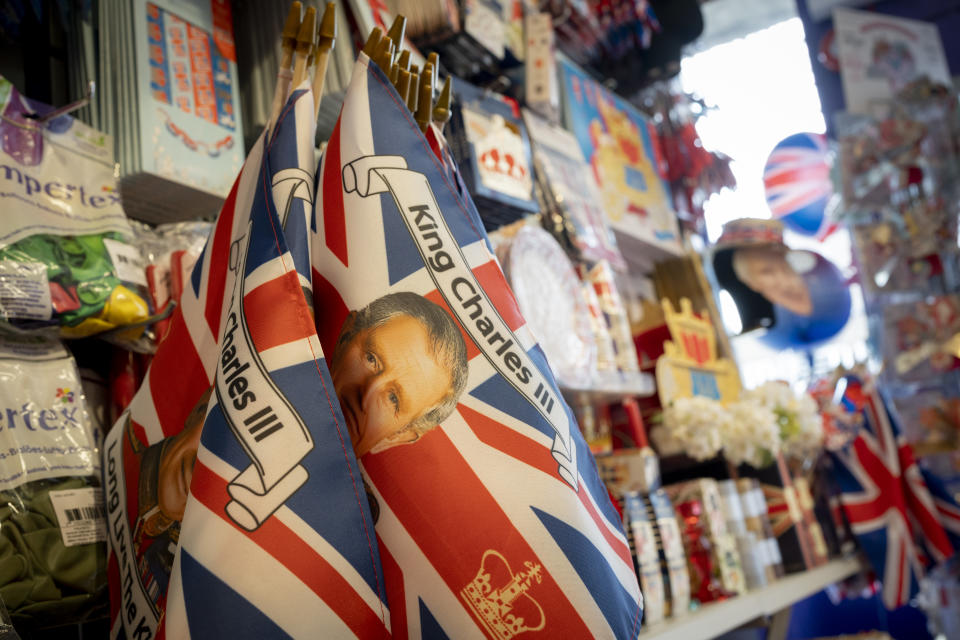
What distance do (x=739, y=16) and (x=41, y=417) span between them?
19.8ft

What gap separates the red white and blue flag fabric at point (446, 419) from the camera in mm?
668

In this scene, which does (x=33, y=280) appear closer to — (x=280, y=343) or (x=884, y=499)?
(x=280, y=343)

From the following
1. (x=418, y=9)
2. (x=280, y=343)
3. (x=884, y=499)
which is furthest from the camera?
(x=884, y=499)

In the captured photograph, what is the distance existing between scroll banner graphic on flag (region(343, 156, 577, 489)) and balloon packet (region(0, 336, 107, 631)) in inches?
17.8

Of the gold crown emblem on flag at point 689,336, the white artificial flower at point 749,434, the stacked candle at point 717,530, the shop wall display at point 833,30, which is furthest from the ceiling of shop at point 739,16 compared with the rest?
the stacked candle at point 717,530

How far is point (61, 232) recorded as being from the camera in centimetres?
94

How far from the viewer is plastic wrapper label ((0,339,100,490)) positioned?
0.85 meters

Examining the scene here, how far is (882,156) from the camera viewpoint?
13.0ft

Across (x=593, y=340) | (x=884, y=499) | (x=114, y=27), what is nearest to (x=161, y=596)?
(x=114, y=27)

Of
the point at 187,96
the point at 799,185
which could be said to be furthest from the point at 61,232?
the point at 799,185

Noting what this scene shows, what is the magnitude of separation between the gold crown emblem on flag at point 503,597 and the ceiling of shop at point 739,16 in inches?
219

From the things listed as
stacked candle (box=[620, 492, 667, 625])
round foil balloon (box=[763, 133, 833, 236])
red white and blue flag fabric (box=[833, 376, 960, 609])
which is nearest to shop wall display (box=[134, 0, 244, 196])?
stacked candle (box=[620, 492, 667, 625])

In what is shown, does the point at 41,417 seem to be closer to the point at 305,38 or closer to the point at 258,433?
the point at 258,433

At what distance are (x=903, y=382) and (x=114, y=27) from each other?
12.1ft
